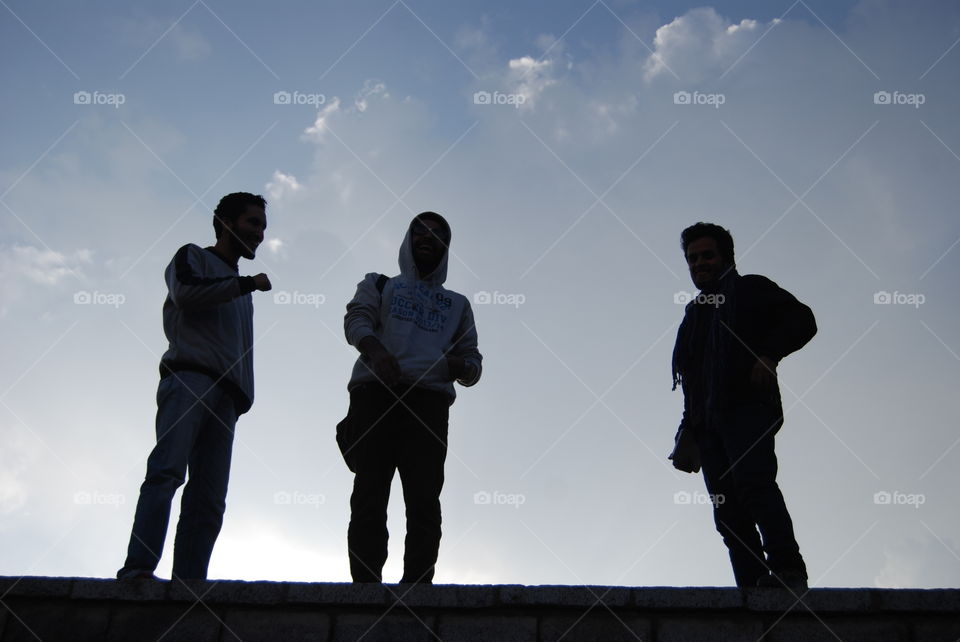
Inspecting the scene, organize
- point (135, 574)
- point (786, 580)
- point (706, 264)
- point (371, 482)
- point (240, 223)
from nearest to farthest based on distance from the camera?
1. point (786, 580)
2. point (135, 574)
3. point (371, 482)
4. point (706, 264)
5. point (240, 223)

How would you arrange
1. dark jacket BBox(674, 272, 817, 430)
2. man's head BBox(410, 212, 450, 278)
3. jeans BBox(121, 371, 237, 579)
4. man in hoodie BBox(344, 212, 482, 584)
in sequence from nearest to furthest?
jeans BBox(121, 371, 237, 579) → man in hoodie BBox(344, 212, 482, 584) → dark jacket BBox(674, 272, 817, 430) → man's head BBox(410, 212, 450, 278)

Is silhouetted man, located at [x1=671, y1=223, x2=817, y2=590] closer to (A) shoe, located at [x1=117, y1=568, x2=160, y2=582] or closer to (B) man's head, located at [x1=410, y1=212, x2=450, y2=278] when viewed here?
(B) man's head, located at [x1=410, y1=212, x2=450, y2=278]

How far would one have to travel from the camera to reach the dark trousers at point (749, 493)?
3.79m

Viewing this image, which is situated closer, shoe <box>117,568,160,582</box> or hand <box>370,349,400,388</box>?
shoe <box>117,568,160,582</box>

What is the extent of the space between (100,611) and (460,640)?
1487 millimetres

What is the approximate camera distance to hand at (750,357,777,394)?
13.6ft

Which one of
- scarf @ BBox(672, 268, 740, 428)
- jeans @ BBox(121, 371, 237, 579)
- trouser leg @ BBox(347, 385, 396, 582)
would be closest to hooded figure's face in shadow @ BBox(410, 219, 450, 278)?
trouser leg @ BBox(347, 385, 396, 582)

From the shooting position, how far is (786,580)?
366 cm

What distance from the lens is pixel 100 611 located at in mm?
3635

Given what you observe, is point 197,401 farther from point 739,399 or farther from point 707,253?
point 707,253

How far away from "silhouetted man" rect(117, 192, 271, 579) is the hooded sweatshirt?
0.58m

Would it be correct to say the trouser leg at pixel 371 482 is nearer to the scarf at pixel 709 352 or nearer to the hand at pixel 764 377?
the scarf at pixel 709 352

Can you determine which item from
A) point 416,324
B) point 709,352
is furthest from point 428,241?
point 709,352

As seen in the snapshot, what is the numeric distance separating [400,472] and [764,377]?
1.79 meters
